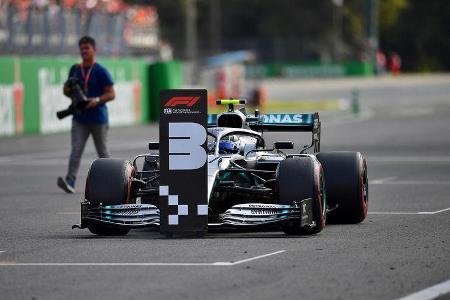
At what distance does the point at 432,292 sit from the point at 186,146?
11.8ft

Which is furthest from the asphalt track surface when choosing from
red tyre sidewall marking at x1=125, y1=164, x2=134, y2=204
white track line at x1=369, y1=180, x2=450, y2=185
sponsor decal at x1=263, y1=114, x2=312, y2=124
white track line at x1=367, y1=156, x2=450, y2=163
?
white track line at x1=367, y1=156, x2=450, y2=163

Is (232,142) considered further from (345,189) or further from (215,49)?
(215,49)

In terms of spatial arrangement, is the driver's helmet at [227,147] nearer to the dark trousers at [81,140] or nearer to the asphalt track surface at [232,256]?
the asphalt track surface at [232,256]

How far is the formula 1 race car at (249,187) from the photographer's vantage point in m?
12.3

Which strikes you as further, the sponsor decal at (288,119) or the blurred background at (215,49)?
the blurred background at (215,49)

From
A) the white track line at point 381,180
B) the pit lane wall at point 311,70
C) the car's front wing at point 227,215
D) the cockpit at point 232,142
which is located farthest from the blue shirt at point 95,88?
the pit lane wall at point 311,70

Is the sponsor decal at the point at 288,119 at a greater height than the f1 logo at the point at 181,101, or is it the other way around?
the f1 logo at the point at 181,101

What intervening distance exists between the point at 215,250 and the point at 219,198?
58.3 inches

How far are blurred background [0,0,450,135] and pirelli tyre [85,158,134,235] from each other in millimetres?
16531

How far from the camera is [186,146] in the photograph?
12.2 meters

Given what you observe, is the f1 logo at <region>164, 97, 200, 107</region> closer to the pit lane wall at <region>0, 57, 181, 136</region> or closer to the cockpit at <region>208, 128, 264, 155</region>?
the cockpit at <region>208, 128, 264, 155</region>

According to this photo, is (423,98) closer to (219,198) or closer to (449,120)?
(449,120)

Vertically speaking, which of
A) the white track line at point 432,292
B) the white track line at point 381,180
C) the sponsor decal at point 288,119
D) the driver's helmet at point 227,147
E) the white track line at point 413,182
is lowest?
the white track line at point 381,180

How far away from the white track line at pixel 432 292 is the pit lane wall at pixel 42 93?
67.5 ft
